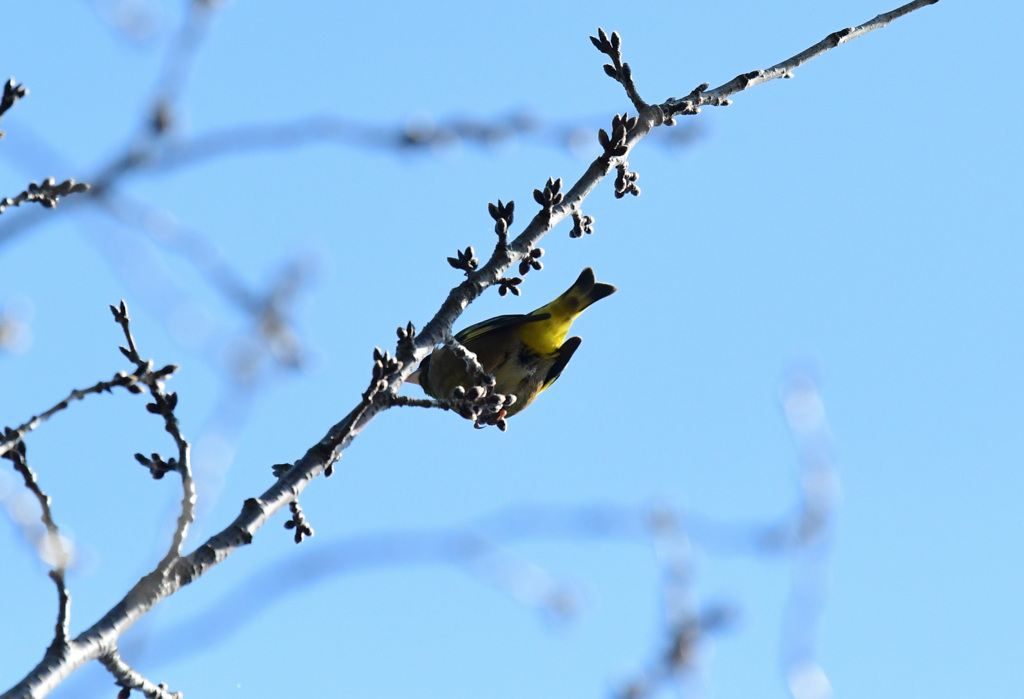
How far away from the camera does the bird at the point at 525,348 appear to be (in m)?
7.23

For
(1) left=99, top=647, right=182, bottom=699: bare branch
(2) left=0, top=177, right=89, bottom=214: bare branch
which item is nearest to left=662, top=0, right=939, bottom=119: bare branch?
(2) left=0, top=177, right=89, bottom=214: bare branch

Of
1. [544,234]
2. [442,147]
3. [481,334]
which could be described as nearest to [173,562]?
[442,147]

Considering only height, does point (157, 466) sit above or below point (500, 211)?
below

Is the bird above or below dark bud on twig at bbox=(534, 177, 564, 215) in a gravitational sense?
above

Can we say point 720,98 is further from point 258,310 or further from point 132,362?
point 132,362

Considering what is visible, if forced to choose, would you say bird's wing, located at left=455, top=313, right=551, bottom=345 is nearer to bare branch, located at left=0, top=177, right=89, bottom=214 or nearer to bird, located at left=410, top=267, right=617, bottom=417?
bird, located at left=410, top=267, right=617, bottom=417

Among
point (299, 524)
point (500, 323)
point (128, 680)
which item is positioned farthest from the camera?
point (500, 323)

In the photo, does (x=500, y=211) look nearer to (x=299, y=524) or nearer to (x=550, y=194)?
(x=550, y=194)

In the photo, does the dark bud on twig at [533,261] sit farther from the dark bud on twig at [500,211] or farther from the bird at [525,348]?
the bird at [525,348]

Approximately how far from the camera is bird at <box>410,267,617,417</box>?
7.23 metres

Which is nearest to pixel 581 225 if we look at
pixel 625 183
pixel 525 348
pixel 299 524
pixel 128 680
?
pixel 625 183

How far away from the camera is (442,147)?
3512mm

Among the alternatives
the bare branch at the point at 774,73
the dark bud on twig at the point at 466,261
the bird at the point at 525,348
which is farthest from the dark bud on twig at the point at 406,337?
the bird at the point at 525,348

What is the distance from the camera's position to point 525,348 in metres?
7.26
